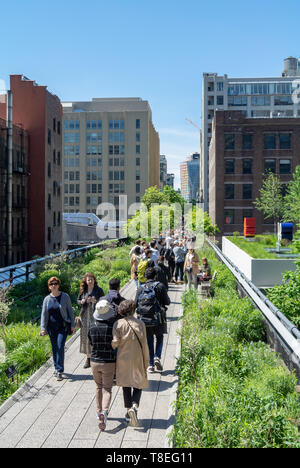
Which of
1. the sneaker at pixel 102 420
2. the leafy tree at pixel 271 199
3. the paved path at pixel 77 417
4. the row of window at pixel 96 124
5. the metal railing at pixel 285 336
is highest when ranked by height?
the row of window at pixel 96 124

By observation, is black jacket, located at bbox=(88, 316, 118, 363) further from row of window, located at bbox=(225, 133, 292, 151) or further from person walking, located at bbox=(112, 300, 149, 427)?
row of window, located at bbox=(225, 133, 292, 151)

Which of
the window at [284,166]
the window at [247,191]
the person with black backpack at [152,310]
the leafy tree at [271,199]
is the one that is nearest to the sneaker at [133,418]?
the person with black backpack at [152,310]

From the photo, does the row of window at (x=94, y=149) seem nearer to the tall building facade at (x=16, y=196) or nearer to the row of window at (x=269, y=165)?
the row of window at (x=269, y=165)

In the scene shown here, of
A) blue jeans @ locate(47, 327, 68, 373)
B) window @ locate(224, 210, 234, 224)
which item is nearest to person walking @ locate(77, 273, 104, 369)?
blue jeans @ locate(47, 327, 68, 373)

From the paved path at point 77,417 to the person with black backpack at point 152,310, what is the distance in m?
0.43

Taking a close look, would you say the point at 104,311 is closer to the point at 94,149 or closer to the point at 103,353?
the point at 103,353

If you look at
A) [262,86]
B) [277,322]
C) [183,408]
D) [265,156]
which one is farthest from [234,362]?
[262,86]

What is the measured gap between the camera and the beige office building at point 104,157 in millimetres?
126438

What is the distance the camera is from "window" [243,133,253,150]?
77.4 meters

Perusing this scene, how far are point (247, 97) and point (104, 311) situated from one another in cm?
12926

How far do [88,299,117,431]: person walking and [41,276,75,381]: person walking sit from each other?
203cm

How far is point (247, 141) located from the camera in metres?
77.7

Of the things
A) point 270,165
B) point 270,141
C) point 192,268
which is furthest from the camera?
point 270,165

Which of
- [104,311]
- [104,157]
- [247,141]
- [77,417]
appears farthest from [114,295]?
[104,157]
